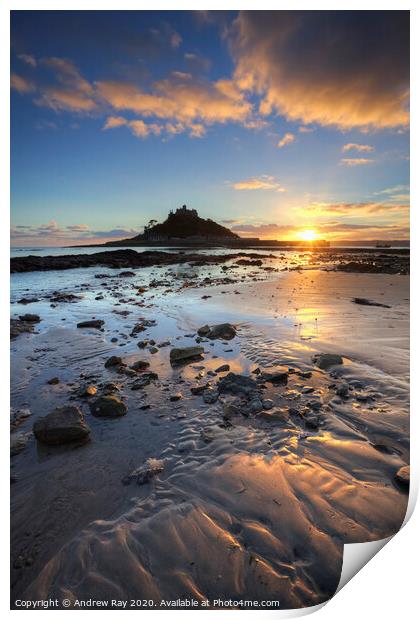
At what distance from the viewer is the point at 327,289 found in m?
15.1

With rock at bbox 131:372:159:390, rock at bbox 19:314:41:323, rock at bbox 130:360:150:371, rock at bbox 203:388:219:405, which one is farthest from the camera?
rock at bbox 19:314:41:323

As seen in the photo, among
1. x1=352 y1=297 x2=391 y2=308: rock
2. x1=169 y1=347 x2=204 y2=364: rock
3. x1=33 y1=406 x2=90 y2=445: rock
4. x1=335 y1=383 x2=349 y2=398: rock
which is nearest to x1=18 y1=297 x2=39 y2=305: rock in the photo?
x1=169 y1=347 x2=204 y2=364: rock

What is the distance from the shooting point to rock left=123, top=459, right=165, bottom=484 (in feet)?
10.00

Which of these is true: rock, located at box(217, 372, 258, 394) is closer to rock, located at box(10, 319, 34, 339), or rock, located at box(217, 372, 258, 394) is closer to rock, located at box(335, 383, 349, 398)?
rock, located at box(335, 383, 349, 398)

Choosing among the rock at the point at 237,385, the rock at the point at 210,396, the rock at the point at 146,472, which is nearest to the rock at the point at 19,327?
the rock at the point at 210,396

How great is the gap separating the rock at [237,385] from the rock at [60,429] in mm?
2158

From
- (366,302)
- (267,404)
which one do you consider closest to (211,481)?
(267,404)

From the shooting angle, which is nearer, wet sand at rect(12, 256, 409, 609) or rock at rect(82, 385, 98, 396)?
wet sand at rect(12, 256, 409, 609)

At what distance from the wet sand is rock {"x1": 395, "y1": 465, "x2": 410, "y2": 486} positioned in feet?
0.21

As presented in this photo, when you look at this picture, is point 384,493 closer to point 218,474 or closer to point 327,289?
point 218,474

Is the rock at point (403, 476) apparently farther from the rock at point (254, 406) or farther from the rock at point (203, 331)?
the rock at point (203, 331)

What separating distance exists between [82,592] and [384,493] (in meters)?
2.77

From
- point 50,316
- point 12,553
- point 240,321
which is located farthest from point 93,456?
point 50,316

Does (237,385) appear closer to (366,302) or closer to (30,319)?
(30,319)
